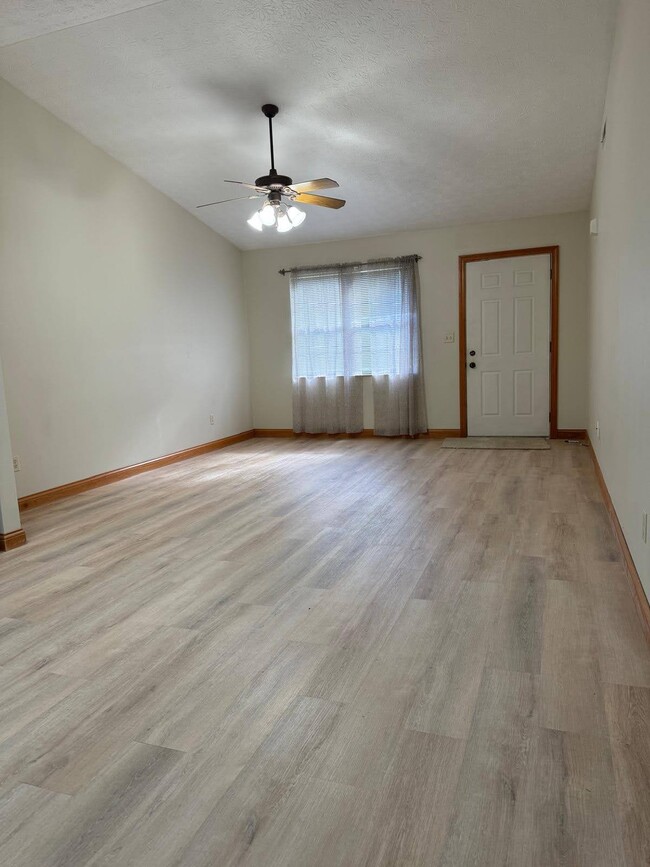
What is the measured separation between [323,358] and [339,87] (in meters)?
3.44

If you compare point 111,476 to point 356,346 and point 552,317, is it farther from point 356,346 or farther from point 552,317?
point 552,317

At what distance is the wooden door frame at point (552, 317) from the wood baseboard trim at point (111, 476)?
2.92 m

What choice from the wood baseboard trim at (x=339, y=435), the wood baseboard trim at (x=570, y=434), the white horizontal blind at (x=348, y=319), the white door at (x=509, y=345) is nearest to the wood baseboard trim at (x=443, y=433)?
the wood baseboard trim at (x=339, y=435)

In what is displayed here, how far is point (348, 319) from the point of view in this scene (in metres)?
6.88

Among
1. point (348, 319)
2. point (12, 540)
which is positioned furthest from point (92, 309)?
point (348, 319)

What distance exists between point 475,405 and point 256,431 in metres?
2.92

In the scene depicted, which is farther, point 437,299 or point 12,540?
point 437,299

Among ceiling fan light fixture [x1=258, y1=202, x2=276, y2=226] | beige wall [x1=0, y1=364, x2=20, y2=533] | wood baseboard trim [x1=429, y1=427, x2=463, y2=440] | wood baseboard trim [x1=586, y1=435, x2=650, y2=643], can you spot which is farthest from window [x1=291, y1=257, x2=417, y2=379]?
beige wall [x1=0, y1=364, x2=20, y2=533]

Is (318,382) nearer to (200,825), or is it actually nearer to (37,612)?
(37,612)

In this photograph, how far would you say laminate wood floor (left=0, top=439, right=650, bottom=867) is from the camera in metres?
1.10

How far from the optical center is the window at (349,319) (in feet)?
22.0

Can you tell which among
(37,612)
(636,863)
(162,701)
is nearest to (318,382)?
(37,612)

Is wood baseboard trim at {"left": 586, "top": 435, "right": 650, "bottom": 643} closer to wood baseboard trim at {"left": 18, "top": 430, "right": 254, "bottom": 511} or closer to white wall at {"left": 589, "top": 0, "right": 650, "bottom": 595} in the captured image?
white wall at {"left": 589, "top": 0, "right": 650, "bottom": 595}

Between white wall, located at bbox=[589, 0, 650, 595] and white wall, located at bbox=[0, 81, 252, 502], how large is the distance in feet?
12.8
